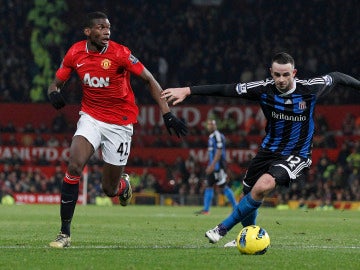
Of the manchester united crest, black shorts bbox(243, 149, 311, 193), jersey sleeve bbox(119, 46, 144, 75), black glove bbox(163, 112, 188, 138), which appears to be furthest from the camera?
the manchester united crest

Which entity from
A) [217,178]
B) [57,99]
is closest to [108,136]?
[57,99]

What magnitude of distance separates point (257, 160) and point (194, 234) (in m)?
3.23

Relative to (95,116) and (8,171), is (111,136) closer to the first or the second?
(95,116)

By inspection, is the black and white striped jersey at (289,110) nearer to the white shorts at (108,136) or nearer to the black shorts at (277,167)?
the black shorts at (277,167)

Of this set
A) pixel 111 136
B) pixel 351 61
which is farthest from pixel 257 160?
pixel 351 61

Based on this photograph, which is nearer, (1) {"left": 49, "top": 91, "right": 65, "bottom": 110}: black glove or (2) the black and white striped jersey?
(2) the black and white striped jersey

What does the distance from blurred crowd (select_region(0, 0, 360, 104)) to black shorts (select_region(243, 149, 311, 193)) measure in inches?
884

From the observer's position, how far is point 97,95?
442 inches

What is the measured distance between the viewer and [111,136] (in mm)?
11492

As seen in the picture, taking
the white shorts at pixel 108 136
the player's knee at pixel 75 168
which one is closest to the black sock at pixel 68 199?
the player's knee at pixel 75 168

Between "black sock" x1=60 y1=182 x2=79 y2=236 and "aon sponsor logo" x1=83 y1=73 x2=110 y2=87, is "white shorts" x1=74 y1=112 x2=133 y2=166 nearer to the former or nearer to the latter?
"aon sponsor logo" x1=83 y1=73 x2=110 y2=87

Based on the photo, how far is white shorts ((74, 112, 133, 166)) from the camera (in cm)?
1107

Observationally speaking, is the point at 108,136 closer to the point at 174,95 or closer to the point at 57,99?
the point at 57,99

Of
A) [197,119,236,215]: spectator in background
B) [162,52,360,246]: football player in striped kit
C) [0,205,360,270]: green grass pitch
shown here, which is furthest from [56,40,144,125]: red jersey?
[197,119,236,215]: spectator in background
